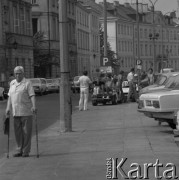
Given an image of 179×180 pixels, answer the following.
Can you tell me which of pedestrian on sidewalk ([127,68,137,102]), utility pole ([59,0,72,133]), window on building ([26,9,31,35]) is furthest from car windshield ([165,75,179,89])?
window on building ([26,9,31,35])

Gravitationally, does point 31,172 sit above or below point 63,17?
below

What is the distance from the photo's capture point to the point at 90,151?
13.9 meters

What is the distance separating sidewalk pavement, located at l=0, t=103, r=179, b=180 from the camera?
11.3 m

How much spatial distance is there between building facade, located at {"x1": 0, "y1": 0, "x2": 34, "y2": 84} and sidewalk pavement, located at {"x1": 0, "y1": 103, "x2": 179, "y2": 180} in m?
40.0

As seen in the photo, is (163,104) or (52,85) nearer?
(163,104)

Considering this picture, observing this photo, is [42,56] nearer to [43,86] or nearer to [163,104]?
[43,86]

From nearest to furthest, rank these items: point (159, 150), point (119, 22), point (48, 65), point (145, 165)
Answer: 1. point (145, 165)
2. point (159, 150)
3. point (48, 65)
4. point (119, 22)

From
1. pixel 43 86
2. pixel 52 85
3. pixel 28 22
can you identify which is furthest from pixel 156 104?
pixel 28 22

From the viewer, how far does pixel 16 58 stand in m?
67.8

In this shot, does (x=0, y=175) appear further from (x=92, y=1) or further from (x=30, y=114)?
(x=92, y=1)

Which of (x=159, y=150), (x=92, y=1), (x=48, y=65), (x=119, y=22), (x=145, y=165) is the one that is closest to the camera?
(x=145, y=165)

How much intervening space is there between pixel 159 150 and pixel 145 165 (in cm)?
262

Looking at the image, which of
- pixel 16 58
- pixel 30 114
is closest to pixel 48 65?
pixel 16 58

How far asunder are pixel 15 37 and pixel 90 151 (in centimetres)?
5433
